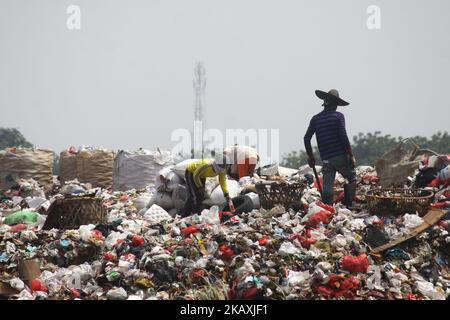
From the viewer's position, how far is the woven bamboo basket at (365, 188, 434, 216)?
6.08 meters

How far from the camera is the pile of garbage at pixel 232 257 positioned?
4453 millimetres

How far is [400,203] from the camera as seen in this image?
6137 millimetres

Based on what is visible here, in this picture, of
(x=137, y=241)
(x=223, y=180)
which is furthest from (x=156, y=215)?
(x=137, y=241)

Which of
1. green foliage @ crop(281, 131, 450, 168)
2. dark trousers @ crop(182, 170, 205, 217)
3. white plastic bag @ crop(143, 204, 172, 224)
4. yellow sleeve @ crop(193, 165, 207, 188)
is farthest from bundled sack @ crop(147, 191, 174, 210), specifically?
green foliage @ crop(281, 131, 450, 168)

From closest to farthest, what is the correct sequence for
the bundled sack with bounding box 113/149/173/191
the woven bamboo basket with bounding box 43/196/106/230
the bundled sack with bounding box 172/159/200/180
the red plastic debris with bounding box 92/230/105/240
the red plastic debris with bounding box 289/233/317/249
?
1. the red plastic debris with bounding box 289/233/317/249
2. the red plastic debris with bounding box 92/230/105/240
3. the woven bamboo basket with bounding box 43/196/106/230
4. the bundled sack with bounding box 172/159/200/180
5. the bundled sack with bounding box 113/149/173/191

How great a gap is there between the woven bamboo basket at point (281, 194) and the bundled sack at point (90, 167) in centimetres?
543

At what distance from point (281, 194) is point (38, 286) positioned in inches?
120

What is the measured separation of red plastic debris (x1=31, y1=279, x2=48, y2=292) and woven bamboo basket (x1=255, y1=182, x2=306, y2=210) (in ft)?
9.45

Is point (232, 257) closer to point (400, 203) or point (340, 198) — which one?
point (400, 203)

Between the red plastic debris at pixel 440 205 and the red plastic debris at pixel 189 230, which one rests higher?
the red plastic debris at pixel 440 205

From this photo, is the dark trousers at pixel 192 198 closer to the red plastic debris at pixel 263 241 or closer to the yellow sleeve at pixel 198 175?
the yellow sleeve at pixel 198 175

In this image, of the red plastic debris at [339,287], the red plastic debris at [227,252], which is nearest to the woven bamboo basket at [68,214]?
the red plastic debris at [227,252]

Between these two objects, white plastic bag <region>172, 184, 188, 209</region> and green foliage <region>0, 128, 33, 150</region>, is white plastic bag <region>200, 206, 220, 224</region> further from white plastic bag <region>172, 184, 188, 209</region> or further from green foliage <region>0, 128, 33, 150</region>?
green foliage <region>0, 128, 33, 150</region>
